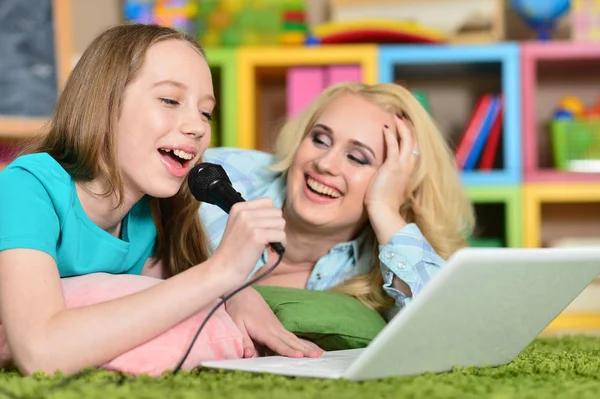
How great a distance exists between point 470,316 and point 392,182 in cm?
82

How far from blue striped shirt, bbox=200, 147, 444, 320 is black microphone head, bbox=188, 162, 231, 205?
1.69ft

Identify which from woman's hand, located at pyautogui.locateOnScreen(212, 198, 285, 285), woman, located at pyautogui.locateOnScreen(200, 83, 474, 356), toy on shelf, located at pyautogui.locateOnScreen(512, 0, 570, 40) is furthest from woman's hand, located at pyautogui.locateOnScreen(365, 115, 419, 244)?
toy on shelf, located at pyautogui.locateOnScreen(512, 0, 570, 40)

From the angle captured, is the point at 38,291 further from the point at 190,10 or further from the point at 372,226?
the point at 190,10

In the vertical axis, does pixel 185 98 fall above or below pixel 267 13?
below

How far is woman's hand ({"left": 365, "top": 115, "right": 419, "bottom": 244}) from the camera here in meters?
1.77

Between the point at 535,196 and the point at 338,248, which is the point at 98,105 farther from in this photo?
the point at 535,196

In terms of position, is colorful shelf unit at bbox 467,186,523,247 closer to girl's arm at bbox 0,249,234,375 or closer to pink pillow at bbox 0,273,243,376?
pink pillow at bbox 0,273,243,376

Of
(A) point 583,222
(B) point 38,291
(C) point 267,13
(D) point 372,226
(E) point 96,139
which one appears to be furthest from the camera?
(A) point 583,222

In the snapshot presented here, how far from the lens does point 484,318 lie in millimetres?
1049

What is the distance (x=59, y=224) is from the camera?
4.16 feet

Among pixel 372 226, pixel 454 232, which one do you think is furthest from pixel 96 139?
pixel 454 232

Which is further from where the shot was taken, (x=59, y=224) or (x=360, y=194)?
(x=360, y=194)

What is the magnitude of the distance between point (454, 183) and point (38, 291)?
1.18 metres

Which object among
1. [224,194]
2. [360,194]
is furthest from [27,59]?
[224,194]
